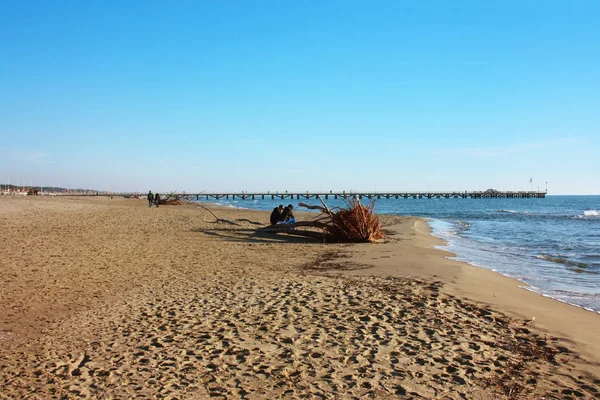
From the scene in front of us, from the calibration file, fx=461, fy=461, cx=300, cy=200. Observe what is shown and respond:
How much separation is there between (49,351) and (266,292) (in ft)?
11.0

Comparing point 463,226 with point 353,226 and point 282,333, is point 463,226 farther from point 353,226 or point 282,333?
point 282,333

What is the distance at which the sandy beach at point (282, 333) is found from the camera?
12.7 feet

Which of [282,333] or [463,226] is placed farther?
[463,226]

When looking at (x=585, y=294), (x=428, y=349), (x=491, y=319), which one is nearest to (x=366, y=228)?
(x=585, y=294)

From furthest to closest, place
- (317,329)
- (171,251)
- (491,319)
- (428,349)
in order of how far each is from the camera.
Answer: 1. (171,251)
2. (491,319)
3. (317,329)
4. (428,349)

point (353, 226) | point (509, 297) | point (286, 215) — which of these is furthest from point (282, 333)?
point (286, 215)

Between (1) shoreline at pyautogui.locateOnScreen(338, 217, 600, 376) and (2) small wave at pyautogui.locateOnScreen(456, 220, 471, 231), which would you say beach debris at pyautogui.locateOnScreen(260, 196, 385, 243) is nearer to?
(1) shoreline at pyautogui.locateOnScreen(338, 217, 600, 376)

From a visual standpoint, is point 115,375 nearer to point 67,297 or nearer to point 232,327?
point 232,327

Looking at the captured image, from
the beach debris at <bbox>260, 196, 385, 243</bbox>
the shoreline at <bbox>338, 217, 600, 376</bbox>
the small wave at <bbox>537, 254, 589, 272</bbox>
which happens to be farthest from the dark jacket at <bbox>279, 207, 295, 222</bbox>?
the small wave at <bbox>537, 254, 589, 272</bbox>

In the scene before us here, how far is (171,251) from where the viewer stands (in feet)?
40.1

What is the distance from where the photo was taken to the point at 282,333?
17.1ft

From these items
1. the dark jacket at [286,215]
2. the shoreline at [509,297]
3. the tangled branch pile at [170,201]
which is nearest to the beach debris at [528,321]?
the shoreline at [509,297]

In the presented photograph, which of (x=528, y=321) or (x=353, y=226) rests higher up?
(x=353, y=226)

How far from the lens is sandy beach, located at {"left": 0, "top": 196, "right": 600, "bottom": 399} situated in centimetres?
386
